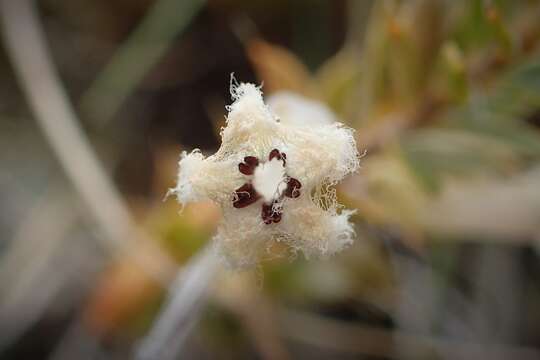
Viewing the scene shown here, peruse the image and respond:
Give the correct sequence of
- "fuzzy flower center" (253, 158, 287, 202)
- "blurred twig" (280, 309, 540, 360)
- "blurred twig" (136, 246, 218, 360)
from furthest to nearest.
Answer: "blurred twig" (280, 309, 540, 360) < "blurred twig" (136, 246, 218, 360) < "fuzzy flower center" (253, 158, 287, 202)

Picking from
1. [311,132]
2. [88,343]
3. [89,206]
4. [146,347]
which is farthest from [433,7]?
[88,343]

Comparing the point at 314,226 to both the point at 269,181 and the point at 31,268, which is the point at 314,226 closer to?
the point at 269,181

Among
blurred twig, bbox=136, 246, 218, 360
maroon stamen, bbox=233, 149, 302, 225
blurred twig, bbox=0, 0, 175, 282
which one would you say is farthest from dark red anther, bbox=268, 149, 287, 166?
blurred twig, bbox=0, 0, 175, 282

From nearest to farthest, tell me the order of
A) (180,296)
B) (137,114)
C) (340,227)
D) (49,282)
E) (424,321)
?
(340,227) < (180,296) < (424,321) < (49,282) < (137,114)

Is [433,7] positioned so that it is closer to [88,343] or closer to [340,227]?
[340,227]

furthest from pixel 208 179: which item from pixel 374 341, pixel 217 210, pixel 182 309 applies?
pixel 374 341

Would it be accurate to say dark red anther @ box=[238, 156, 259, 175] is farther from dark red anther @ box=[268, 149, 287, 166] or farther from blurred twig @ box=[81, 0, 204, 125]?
blurred twig @ box=[81, 0, 204, 125]
